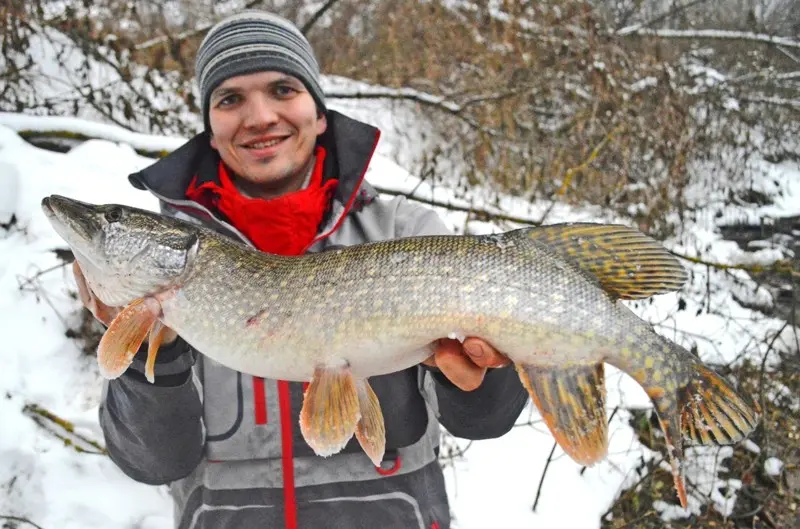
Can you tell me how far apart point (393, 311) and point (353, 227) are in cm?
51

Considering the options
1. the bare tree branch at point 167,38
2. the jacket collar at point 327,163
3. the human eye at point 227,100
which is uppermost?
the bare tree branch at point 167,38

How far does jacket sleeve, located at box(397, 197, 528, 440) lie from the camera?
4.06ft

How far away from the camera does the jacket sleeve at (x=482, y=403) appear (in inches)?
48.8

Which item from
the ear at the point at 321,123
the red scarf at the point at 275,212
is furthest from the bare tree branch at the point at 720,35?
the red scarf at the point at 275,212

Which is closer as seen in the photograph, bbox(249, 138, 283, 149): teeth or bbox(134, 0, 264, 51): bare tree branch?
bbox(249, 138, 283, 149): teeth

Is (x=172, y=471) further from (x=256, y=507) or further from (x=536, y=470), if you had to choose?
(x=536, y=470)

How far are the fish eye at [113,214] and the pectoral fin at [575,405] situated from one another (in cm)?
85

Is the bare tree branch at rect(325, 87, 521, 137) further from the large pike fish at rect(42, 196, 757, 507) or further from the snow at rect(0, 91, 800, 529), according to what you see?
the large pike fish at rect(42, 196, 757, 507)

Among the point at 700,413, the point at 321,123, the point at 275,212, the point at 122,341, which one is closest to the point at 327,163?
the point at 321,123

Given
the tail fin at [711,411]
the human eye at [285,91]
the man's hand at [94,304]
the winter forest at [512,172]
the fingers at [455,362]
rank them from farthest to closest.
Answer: the winter forest at [512,172] → the human eye at [285,91] → the man's hand at [94,304] → the fingers at [455,362] → the tail fin at [711,411]

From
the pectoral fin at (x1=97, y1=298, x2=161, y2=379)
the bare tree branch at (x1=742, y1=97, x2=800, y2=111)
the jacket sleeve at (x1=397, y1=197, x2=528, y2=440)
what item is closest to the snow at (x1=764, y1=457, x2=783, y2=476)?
the jacket sleeve at (x1=397, y1=197, x2=528, y2=440)

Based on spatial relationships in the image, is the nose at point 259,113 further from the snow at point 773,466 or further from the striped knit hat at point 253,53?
the snow at point 773,466

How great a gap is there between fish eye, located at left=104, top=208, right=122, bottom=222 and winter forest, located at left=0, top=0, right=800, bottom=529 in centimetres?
108

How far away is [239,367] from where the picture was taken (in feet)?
3.64
